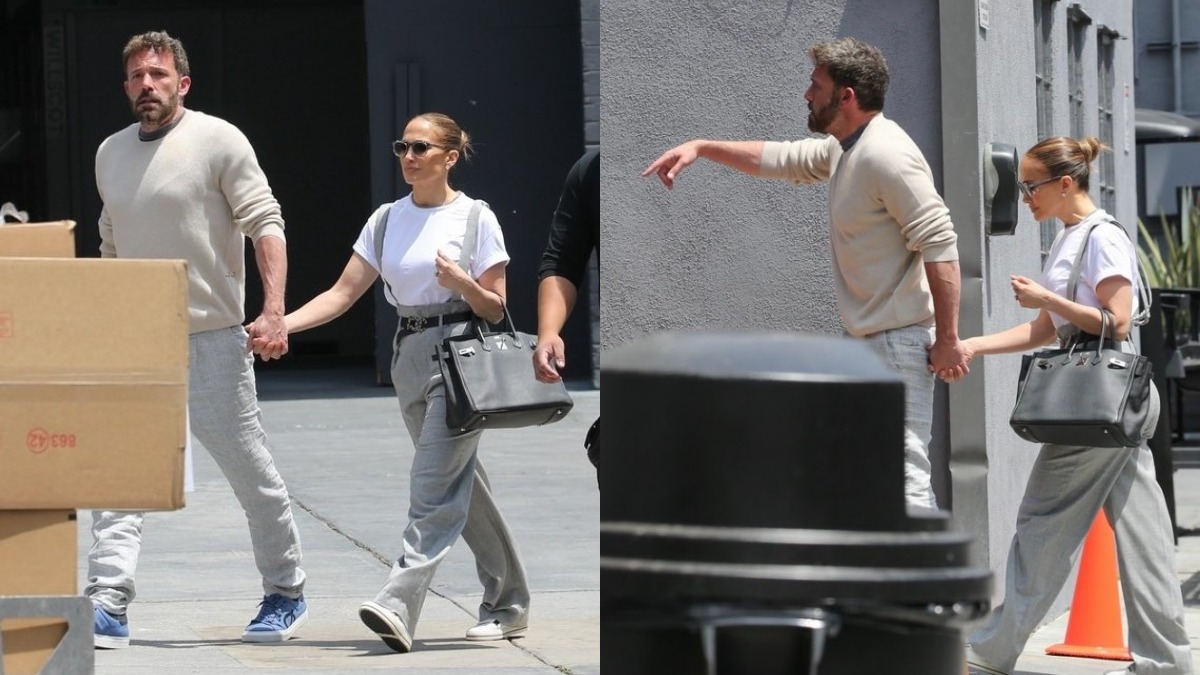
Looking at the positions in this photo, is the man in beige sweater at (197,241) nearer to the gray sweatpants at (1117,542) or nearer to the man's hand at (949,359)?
the man's hand at (949,359)

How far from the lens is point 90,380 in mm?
4164

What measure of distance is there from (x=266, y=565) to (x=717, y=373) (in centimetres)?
381

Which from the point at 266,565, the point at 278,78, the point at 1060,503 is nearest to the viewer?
the point at 1060,503

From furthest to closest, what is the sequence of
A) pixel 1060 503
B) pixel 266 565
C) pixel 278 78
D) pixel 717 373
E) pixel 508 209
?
1. pixel 278 78
2. pixel 508 209
3. pixel 266 565
4. pixel 1060 503
5. pixel 717 373

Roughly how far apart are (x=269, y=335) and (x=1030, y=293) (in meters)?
2.29

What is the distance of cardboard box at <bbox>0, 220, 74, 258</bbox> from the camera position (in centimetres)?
426

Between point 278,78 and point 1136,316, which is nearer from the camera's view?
point 1136,316

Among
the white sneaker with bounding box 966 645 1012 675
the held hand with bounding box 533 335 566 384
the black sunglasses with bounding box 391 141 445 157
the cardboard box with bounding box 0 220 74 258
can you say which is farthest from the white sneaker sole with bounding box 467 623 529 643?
the cardboard box with bounding box 0 220 74 258

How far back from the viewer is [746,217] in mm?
6727

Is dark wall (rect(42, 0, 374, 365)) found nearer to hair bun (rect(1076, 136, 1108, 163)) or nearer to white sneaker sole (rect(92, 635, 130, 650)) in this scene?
white sneaker sole (rect(92, 635, 130, 650))

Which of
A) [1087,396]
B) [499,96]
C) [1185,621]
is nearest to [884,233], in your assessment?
[1087,396]

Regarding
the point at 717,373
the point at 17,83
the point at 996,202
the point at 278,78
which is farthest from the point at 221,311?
the point at 17,83

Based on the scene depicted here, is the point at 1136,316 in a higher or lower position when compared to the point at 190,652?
higher

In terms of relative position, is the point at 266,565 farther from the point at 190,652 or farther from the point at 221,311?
the point at 221,311
